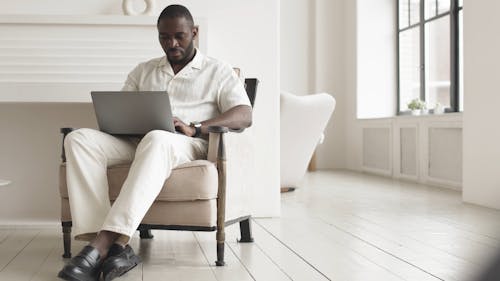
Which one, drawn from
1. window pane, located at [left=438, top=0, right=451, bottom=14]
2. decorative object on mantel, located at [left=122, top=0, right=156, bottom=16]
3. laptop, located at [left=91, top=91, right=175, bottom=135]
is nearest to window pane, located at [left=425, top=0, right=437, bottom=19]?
window pane, located at [left=438, top=0, right=451, bottom=14]

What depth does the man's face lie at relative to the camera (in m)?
2.92

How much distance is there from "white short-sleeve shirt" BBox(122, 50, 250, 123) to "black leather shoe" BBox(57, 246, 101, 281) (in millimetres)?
842

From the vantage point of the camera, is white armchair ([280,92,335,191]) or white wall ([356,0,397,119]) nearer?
white armchair ([280,92,335,191])

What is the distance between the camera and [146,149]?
8.25 feet

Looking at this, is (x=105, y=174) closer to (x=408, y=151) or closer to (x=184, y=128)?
(x=184, y=128)

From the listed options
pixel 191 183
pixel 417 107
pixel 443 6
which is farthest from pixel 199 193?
pixel 443 6

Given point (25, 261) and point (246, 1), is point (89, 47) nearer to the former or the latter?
point (246, 1)

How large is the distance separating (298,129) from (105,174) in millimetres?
3670

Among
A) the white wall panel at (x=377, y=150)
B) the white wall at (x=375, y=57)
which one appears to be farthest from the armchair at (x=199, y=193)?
the white wall at (x=375, y=57)

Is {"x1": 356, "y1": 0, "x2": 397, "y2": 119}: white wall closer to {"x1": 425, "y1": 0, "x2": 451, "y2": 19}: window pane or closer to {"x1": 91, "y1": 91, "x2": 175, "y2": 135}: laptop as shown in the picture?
{"x1": 425, "y1": 0, "x2": 451, "y2": 19}: window pane

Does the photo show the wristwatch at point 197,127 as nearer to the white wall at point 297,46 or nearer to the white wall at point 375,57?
the white wall at point 375,57

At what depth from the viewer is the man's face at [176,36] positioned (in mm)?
2916

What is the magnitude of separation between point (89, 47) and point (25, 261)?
1.33 metres

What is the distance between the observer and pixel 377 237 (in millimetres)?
3387
